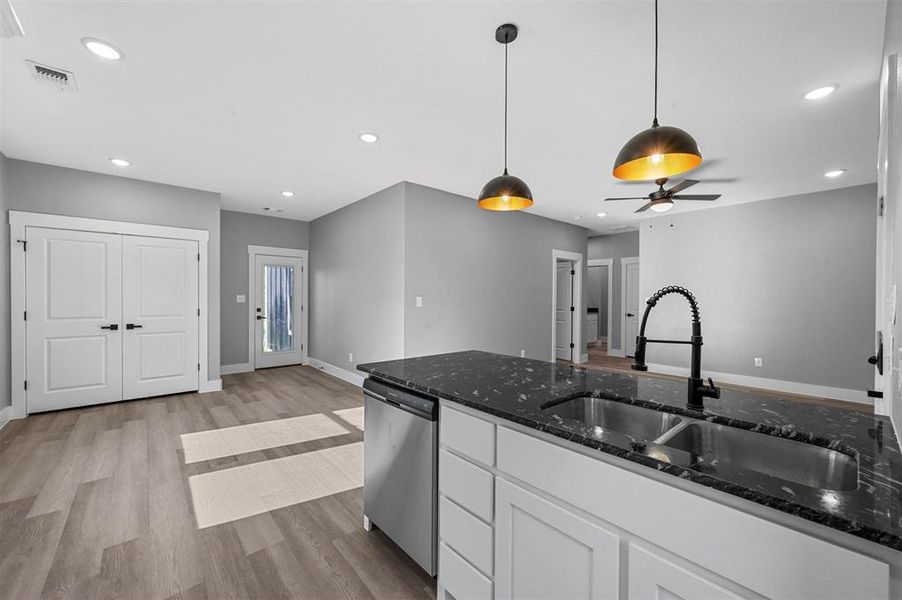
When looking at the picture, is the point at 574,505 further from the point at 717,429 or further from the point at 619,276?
the point at 619,276

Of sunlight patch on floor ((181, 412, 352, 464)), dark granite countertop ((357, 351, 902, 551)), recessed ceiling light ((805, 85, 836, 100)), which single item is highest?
recessed ceiling light ((805, 85, 836, 100))

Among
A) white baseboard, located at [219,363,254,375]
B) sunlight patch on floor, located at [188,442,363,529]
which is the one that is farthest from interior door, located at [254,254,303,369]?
sunlight patch on floor, located at [188,442,363,529]

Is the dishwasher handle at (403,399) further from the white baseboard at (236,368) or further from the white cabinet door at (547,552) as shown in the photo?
the white baseboard at (236,368)

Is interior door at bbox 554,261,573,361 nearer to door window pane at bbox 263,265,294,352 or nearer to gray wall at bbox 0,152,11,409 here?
door window pane at bbox 263,265,294,352

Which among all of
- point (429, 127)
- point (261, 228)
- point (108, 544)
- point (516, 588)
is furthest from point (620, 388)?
point (261, 228)

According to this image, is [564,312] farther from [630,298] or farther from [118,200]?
[118,200]

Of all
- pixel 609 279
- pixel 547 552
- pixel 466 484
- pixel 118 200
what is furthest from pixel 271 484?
pixel 609 279

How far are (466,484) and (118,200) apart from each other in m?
5.25

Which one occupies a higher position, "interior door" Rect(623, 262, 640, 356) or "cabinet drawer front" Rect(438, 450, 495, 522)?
"interior door" Rect(623, 262, 640, 356)

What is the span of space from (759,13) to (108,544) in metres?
4.21

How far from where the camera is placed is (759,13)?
75.3 inches

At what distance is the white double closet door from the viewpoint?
415 cm

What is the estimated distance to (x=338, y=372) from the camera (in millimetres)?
6164

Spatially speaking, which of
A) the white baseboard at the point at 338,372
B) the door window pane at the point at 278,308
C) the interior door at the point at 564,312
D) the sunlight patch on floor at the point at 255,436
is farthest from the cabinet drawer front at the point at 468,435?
the interior door at the point at 564,312
